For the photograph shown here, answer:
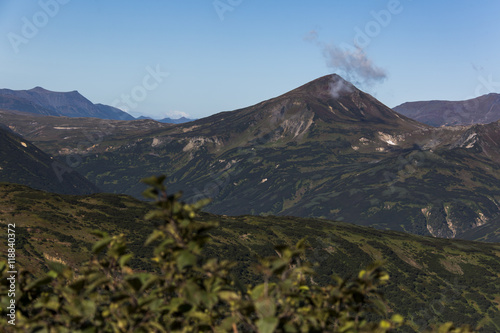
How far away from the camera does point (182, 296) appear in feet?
40.4

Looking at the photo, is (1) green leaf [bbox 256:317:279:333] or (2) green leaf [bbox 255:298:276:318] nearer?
(1) green leaf [bbox 256:317:279:333]

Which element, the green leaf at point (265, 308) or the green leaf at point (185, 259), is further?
the green leaf at point (185, 259)

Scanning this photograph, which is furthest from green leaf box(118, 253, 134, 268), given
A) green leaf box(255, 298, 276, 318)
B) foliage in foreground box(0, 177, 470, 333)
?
green leaf box(255, 298, 276, 318)

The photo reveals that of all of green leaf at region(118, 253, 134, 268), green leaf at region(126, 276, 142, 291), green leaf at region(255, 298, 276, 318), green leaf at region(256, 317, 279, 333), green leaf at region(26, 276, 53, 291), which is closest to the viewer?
green leaf at region(256, 317, 279, 333)

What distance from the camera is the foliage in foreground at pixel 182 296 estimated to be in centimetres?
1145

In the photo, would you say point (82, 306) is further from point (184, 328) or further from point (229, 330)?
point (229, 330)

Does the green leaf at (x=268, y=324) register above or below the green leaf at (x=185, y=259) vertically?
below

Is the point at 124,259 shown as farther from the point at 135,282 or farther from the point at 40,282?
the point at 40,282

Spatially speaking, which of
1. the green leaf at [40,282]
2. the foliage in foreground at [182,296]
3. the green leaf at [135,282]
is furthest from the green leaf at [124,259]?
the green leaf at [40,282]

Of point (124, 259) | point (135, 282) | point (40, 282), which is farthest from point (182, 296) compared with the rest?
point (40, 282)

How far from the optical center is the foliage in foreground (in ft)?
37.6

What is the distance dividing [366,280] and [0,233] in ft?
651

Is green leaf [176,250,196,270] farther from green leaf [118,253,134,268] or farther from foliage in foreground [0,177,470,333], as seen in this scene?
green leaf [118,253,134,268]

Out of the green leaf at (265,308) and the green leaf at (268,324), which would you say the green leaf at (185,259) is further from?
the green leaf at (268,324)
